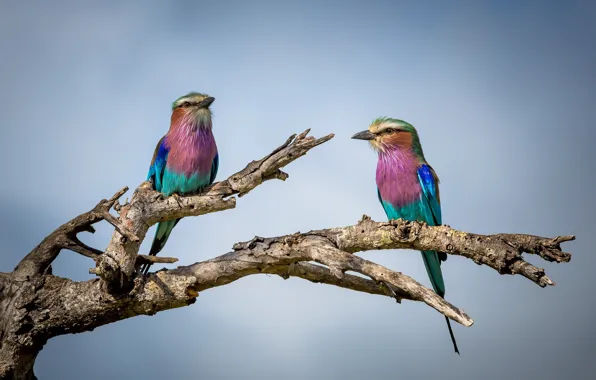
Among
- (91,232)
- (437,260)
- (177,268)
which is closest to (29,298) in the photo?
(91,232)

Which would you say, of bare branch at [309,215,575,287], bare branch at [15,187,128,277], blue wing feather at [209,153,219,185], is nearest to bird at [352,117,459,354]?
bare branch at [309,215,575,287]

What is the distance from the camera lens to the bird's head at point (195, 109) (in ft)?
18.4

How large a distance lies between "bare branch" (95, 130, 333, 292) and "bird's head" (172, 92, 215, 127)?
1136mm

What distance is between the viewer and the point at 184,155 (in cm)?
543

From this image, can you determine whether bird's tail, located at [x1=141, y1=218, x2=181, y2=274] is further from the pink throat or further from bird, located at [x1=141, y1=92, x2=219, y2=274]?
the pink throat

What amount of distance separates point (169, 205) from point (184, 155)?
1005mm

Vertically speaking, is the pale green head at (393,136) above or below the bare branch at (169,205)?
above

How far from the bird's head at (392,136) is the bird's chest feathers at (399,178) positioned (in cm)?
6

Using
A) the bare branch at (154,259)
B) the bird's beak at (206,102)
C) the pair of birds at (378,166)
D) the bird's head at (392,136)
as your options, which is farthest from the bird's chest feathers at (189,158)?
the bird's head at (392,136)

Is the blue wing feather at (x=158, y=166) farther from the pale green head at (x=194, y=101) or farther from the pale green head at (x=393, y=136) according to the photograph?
the pale green head at (x=393, y=136)

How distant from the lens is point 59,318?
14.4 ft

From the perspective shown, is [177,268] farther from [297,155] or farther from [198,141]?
[198,141]

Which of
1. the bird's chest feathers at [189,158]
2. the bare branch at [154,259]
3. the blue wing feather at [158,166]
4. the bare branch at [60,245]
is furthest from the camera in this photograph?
the blue wing feather at [158,166]

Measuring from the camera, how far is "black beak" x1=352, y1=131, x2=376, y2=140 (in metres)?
5.50
